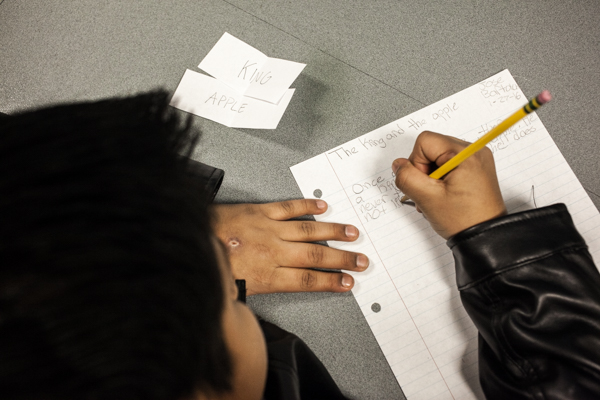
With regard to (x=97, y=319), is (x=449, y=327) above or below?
below

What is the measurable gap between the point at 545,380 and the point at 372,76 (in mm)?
516

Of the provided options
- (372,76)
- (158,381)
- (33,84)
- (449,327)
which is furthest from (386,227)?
(33,84)

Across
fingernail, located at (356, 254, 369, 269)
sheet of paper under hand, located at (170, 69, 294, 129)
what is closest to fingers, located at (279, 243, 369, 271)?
fingernail, located at (356, 254, 369, 269)

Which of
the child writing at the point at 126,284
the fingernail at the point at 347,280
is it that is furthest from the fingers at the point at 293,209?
the child writing at the point at 126,284

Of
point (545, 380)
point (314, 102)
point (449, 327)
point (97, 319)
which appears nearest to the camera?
point (97, 319)

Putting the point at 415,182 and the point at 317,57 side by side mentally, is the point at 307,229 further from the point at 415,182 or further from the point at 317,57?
the point at 317,57

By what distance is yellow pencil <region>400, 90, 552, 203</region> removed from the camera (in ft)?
1.05

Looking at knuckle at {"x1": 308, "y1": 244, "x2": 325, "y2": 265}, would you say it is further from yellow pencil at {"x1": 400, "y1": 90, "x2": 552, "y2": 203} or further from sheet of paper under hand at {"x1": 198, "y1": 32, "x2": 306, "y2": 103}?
sheet of paper under hand at {"x1": 198, "y1": 32, "x2": 306, "y2": 103}

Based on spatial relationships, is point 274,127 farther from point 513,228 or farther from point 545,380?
point 545,380

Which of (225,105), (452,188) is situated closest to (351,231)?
(452,188)

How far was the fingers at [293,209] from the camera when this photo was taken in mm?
553

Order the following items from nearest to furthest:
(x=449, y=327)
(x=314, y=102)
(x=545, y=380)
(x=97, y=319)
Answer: (x=97, y=319) → (x=545, y=380) → (x=449, y=327) → (x=314, y=102)

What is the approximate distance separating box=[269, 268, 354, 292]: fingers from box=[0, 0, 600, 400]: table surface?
13cm

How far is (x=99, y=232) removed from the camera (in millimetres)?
198
